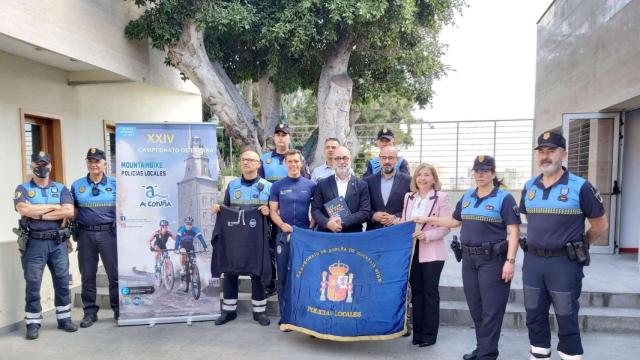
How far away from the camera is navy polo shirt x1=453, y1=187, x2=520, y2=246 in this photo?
10.5 feet

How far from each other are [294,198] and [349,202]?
583 mm

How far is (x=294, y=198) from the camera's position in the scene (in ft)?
13.9

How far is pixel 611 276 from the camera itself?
5.23 metres

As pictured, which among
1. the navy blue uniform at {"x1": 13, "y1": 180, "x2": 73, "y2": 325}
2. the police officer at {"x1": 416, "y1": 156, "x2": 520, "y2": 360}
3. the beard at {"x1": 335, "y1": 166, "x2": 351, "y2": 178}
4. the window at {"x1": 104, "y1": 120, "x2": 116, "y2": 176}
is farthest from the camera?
the window at {"x1": 104, "y1": 120, "x2": 116, "y2": 176}

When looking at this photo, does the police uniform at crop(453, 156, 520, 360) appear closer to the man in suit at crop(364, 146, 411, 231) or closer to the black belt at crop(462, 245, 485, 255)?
the black belt at crop(462, 245, 485, 255)

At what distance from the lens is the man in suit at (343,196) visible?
395cm

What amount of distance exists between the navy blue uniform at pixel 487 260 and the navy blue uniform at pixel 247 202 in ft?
6.87

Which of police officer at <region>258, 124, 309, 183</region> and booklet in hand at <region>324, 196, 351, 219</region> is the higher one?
police officer at <region>258, 124, 309, 183</region>

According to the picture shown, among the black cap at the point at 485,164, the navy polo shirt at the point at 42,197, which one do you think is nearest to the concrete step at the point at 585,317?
the black cap at the point at 485,164

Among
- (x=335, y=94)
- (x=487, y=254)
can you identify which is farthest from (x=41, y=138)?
(x=487, y=254)

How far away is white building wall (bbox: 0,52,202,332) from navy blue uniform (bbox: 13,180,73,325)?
0.33 meters

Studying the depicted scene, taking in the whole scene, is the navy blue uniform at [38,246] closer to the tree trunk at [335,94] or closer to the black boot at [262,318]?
the black boot at [262,318]

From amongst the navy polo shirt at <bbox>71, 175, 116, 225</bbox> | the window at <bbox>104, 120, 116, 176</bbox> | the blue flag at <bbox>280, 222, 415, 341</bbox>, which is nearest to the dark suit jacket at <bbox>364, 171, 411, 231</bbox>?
the blue flag at <bbox>280, 222, 415, 341</bbox>

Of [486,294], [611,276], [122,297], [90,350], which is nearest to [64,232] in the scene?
[122,297]
